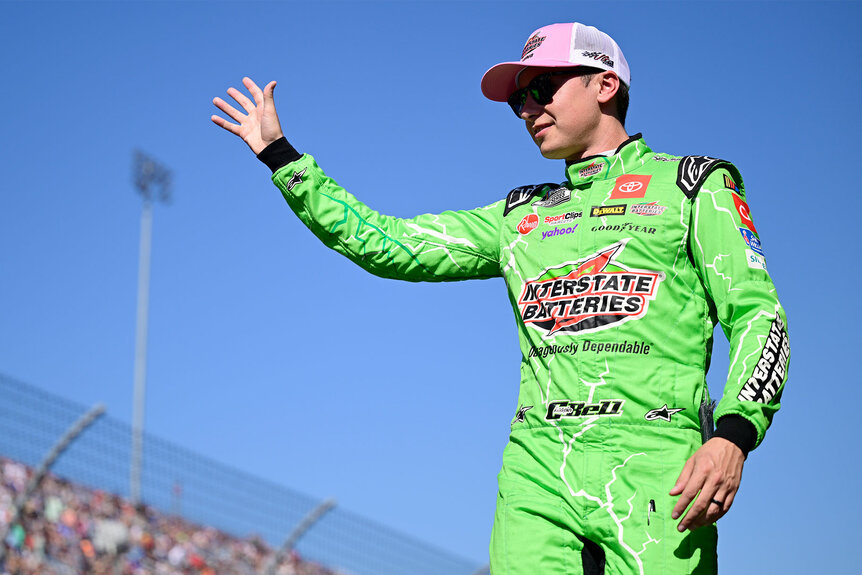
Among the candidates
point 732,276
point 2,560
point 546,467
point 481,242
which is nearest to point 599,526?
point 546,467

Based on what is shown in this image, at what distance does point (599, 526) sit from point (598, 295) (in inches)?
26.2

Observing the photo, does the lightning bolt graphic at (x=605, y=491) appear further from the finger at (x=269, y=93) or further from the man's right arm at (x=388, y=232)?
the finger at (x=269, y=93)

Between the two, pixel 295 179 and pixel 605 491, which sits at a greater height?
pixel 295 179

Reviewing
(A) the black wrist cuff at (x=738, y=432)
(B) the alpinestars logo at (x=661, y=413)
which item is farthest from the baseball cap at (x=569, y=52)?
(A) the black wrist cuff at (x=738, y=432)

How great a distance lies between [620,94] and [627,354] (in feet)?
3.39

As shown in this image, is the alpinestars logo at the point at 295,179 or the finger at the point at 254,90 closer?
the alpinestars logo at the point at 295,179

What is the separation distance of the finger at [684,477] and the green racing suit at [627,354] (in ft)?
0.40

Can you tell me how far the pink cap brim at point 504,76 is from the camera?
336 centimetres

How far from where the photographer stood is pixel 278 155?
11.6 feet

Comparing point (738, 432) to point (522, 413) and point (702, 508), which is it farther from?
→ point (522, 413)

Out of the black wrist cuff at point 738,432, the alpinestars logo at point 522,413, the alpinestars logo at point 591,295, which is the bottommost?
the alpinestars logo at point 522,413

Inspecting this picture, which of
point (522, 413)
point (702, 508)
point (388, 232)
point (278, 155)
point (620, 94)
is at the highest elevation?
point (620, 94)

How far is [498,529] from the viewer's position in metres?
2.93

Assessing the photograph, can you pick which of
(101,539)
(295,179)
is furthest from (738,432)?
(101,539)
